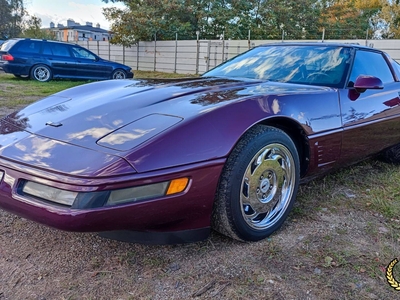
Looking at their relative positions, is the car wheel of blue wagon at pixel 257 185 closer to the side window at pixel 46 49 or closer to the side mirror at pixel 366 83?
the side mirror at pixel 366 83

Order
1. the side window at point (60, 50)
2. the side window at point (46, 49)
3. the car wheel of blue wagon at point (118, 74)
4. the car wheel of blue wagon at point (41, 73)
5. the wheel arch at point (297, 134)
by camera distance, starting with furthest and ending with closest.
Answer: the car wheel of blue wagon at point (118, 74) < the side window at point (60, 50) < the side window at point (46, 49) < the car wheel of blue wagon at point (41, 73) < the wheel arch at point (297, 134)

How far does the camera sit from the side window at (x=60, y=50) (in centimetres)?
1125

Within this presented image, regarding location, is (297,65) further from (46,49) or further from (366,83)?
(46,49)

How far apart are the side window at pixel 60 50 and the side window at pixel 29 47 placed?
1.43 ft

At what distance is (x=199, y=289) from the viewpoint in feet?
5.45

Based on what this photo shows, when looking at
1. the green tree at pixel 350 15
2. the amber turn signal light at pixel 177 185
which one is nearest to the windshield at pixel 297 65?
the amber turn signal light at pixel 177 185

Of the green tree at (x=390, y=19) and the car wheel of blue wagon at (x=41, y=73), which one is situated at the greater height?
the green tree at (x=390, y=19)

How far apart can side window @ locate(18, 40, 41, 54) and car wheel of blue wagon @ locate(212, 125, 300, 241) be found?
10.8 meters

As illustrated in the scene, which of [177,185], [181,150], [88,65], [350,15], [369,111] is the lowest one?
[177,185]

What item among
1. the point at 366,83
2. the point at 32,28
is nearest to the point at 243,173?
the point at 366,83

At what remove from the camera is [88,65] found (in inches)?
456

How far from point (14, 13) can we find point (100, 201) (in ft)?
140

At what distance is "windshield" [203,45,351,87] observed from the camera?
9.25 ft

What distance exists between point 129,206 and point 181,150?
35 centimetres
